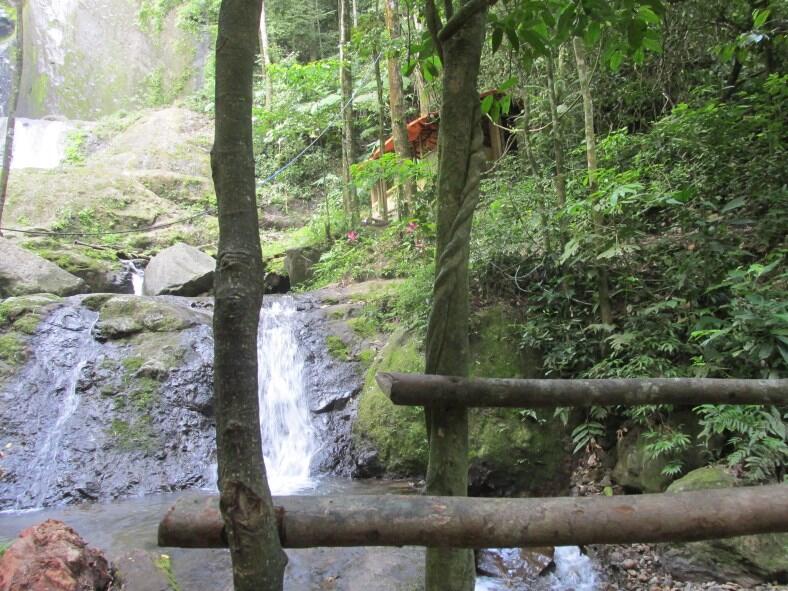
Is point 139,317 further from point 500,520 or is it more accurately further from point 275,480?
point 500,520

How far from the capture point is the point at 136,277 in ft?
41.6

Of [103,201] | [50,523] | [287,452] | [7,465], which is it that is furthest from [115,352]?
[103,201]

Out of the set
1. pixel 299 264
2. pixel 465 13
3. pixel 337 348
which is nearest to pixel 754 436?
pixel 465 13

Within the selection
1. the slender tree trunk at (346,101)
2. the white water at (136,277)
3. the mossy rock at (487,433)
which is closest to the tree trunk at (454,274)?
the mossy rock at (487,433)

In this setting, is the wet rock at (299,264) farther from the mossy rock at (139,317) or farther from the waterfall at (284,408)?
the mossy rock at (139,317)

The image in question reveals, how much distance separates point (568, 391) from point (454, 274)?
2.02 feet

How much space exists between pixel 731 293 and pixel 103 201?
15795mm

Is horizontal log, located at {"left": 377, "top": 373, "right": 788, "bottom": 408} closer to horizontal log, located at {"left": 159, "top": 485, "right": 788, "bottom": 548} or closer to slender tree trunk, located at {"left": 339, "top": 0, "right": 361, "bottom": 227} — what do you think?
horizontal log, located at {"left": 159, "top": 485, "right": 788, "bottom": 548}

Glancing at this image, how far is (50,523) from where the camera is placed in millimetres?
3641

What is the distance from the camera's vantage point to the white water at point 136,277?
12383 mm

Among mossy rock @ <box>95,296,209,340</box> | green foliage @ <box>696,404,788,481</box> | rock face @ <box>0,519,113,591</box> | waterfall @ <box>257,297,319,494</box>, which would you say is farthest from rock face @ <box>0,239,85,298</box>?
green foliage @ <box>696,404,788,481</box>

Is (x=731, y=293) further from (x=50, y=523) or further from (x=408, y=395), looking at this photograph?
(x=50, y=523)

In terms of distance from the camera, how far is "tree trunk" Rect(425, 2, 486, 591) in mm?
1864

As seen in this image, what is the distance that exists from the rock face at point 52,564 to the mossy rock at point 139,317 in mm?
5210
